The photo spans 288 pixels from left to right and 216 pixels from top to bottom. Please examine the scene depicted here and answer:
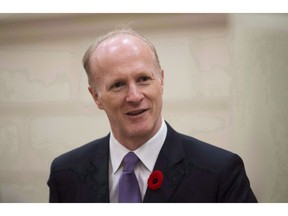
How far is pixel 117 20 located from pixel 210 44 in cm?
27

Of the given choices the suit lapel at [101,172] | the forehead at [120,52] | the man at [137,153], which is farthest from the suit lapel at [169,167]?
the forehead at [120,52]

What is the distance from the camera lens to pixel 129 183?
1.28 m

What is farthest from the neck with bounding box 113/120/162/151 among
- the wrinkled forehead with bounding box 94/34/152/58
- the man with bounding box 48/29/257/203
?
the wrinkled forehead with bounding box 94/34/152/58

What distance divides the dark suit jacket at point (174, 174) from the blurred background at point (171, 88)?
28mm

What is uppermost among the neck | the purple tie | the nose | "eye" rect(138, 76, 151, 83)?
"eye" rect(138, 76, 151, 83)

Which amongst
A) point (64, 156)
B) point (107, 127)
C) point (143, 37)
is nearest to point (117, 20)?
point (143, 37)

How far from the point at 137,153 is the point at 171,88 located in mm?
206

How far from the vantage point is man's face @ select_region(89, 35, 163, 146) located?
124 cm

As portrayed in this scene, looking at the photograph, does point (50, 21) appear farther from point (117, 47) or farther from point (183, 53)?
point (183, 53)

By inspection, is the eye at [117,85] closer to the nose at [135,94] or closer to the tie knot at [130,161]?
the nose at [135,94]

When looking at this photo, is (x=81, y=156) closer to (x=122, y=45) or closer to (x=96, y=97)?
(x=96, y=97)

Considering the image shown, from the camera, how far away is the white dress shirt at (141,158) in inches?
50.6

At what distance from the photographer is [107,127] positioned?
131 centimetres

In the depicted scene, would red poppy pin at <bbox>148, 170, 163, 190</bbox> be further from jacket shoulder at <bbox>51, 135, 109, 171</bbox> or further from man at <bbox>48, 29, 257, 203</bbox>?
jacket shoulder at <bbox>51, 135, 109, 171</bbox>
